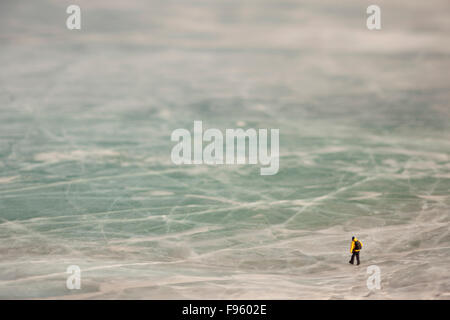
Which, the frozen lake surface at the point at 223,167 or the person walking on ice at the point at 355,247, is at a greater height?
the frozen lake surface at the point at 223,167

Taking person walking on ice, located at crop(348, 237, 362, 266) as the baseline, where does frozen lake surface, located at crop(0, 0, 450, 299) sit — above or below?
above

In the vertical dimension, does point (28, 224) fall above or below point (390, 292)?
above

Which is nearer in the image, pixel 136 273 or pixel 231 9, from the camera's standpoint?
pixel 136 273

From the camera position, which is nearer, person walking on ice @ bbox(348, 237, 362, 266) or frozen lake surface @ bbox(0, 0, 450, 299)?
person walking on ice @ bbox(348, 237, 362, 266)

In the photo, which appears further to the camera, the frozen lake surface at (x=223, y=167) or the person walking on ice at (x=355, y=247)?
the frozen lake surface at (x=223, y=167)

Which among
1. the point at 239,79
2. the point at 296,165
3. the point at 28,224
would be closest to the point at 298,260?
the point at 296,165

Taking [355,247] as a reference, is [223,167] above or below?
above

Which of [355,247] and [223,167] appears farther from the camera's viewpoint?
[223,167]
